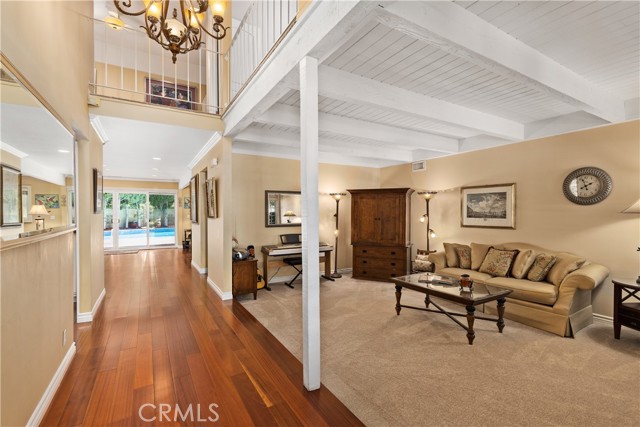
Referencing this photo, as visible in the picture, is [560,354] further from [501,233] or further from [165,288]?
[165,288]

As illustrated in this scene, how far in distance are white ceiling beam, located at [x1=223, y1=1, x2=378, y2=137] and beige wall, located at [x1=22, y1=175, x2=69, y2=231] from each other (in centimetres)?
189

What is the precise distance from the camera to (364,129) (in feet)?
14.3

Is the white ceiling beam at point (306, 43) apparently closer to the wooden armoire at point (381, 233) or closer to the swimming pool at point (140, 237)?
the wooden armoire at point (381, 233)

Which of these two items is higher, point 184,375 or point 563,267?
point 563,267

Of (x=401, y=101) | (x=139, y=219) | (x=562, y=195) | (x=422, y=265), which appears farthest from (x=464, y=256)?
(x=139, y=219)

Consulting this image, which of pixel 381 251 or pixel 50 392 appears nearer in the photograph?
pixel 50 392

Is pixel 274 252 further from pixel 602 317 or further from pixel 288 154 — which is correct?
pixel 602 317

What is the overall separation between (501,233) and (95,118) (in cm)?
633

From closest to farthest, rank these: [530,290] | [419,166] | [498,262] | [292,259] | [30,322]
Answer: [30,322], [530,290], [498,262], [292,259], [419,166]

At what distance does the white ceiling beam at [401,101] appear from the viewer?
9.15ft

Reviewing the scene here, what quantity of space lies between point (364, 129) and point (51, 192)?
147 inches

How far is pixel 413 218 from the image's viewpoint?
20.7ft

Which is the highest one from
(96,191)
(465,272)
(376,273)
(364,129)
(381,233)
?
(364,129)

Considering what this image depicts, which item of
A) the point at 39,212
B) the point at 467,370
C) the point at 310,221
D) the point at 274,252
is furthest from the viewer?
the point at 274,252
